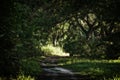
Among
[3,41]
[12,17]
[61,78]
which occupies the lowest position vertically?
[61,78]

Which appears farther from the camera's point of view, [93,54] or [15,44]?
[93,54]

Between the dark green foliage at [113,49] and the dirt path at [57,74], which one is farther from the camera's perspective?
the dark green foliage at [113,49]

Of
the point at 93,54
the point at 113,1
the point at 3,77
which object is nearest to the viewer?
the point at 3,77

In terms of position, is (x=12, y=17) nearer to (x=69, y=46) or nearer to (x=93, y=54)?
(x=93, y=54)

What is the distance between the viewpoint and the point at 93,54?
118ft

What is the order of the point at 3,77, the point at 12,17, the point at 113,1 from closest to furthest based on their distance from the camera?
the point at 3,77
the point at 12,17
the point at 113,1

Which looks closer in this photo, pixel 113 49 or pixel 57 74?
pixel 57 74

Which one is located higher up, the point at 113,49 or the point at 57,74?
the point at 113,49

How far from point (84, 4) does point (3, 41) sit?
613 centimetres

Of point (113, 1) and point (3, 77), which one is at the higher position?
point (113, 1)

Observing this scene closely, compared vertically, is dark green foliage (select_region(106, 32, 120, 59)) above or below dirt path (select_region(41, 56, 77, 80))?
above

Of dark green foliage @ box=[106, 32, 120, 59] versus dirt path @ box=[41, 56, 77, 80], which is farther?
dark green foliage @ box=[106, 32, 120, 59]

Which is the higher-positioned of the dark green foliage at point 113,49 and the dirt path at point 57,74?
the dark green foliage at point 113,49

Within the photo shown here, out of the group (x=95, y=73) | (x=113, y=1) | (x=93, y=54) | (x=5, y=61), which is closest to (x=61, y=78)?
(x=95, y=73)
